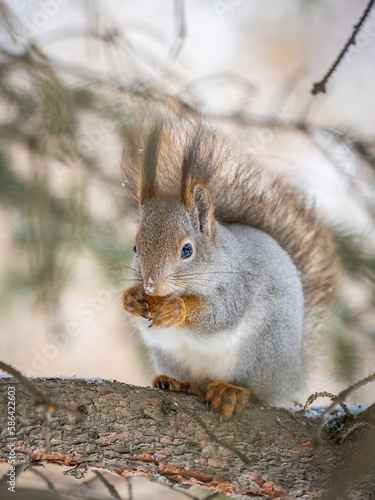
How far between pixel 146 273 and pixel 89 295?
3.88 ft

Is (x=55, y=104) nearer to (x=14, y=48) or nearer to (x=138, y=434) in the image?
(x=14, y=48)

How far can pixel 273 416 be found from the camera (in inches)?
70.9

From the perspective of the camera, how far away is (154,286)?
1.71 m

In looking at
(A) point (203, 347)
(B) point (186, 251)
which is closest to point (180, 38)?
(B) point (186, 251)

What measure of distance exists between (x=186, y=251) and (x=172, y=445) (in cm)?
62

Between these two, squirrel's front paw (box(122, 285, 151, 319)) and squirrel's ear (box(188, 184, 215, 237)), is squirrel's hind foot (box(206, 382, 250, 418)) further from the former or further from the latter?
squirrel's ear (box(188, 184, 215, 237))

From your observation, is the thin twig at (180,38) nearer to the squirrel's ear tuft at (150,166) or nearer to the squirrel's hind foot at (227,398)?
the squirrel's ear tuft at (150,166)

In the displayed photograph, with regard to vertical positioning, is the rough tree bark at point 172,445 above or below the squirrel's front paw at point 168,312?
below

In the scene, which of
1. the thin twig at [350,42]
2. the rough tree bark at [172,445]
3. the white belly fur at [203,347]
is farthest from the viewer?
the white belly fur at [203,347]

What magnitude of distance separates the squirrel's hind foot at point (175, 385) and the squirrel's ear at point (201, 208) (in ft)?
1.89

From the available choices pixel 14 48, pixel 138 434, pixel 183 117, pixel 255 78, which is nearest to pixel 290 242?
pixel 183 117

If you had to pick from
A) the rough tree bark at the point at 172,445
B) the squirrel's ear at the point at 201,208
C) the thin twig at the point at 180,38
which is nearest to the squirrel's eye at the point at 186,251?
the squirrel's ear at the point at 201,208

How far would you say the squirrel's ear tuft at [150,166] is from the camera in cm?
182

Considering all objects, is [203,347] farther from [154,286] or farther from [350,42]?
[350,42]
